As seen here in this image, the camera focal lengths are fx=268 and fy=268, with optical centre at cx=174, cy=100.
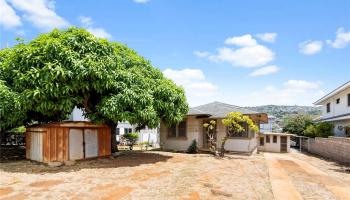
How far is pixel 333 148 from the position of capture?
2088 centimetres

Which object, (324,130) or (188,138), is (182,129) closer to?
(188,138)

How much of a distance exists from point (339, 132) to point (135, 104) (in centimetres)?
2482

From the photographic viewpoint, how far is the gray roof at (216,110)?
21.1 m

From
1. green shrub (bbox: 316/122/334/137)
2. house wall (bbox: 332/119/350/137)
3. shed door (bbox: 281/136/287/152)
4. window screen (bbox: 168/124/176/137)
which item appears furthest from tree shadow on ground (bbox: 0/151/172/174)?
green shrub (bbox: 316/122/334/137)

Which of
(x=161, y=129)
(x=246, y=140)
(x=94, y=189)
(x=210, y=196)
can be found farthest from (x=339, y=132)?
(x=94, y=189)

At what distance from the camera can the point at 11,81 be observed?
13.9 meters

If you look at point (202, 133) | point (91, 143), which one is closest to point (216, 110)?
point (202, 133)

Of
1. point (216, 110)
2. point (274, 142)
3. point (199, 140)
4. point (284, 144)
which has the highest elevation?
point (216, 110)

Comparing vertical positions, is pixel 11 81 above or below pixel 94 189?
above

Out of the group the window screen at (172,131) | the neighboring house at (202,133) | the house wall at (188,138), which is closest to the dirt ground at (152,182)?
the neighboring house at (202,133)

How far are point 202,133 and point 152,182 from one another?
40.4ft

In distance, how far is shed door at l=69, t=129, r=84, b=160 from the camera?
13828 mm

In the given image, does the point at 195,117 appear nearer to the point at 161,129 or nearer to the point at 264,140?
the point at 161,129

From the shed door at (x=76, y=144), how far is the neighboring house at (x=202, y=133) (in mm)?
9309
